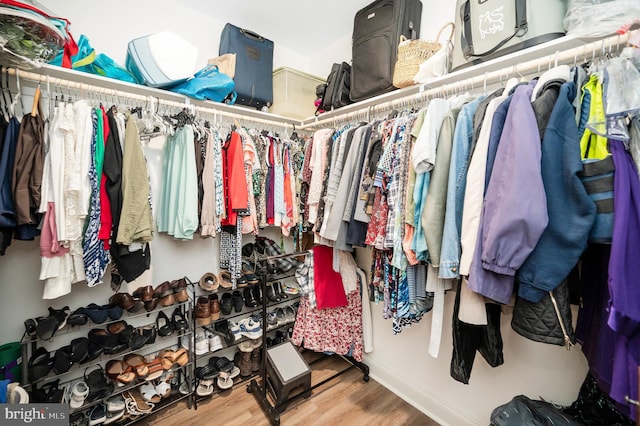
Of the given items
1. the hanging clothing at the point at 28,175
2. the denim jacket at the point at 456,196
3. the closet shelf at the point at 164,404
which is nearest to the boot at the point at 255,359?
the closet shelf at the point at 164,404

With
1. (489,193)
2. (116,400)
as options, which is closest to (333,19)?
(489,193)

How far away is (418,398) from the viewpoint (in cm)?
186

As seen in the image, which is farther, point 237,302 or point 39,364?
point 237,302

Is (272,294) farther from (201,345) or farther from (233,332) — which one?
(201,345)

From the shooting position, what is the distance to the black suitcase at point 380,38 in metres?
1.66

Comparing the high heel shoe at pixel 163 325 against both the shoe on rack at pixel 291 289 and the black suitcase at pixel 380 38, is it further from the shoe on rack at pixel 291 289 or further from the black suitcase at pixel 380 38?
the black suitcase at pixel 380 38

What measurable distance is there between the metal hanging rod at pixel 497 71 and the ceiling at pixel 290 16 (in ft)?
2.58

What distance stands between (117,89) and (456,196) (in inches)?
73.7

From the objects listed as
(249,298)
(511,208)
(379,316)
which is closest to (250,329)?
(249,298)

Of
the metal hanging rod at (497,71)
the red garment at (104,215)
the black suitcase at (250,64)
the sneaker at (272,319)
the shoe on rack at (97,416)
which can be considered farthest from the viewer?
the sneaker at (272,319)

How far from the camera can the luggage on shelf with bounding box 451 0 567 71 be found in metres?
1.08

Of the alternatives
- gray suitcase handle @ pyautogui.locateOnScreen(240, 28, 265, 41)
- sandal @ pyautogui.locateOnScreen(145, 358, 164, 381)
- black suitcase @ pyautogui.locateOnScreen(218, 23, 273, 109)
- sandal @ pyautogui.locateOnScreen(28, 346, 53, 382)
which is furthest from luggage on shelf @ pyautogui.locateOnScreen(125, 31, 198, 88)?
sandal @ pyautogui.locateOnScreen(145, 358, 164, 381)

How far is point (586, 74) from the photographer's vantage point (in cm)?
89

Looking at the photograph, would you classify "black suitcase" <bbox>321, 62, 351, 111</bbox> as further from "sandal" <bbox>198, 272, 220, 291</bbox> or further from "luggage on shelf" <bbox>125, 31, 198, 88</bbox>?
"sandal" <bbox>198, 272, 220, 291</bbox>
